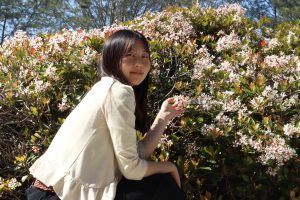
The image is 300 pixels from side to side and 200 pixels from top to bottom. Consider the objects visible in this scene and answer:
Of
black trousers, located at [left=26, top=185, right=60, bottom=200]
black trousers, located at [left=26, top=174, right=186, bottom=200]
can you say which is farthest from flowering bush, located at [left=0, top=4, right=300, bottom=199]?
black trousers, located at [left=26, top=185, right=60, bottom=200]

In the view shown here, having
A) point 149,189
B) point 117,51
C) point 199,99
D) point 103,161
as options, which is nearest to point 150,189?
point 149,189

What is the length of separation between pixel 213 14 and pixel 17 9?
62.2 feet

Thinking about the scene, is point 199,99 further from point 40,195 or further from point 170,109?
point 40,195

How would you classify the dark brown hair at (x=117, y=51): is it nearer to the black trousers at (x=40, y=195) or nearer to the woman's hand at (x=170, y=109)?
the woman's hand at (x=170, y=109)

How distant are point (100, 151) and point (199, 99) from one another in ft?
3.11

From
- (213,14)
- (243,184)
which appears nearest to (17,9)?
(213,14)

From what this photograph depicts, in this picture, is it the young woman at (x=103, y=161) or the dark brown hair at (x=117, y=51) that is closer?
the young woman at (x=103, y=161)

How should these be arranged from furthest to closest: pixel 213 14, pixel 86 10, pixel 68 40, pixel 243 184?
pixel 86 10 → pixel 213 14 → pixel 68 40 → pixel 243 184

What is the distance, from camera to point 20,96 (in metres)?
3.00

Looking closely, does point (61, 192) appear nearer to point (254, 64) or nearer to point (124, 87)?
point (124, 87)

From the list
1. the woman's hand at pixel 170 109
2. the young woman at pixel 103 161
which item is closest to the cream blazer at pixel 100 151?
the young woman at pixel 103 161

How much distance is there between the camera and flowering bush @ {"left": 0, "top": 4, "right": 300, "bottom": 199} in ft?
8.49

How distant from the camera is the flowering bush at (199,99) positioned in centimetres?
259

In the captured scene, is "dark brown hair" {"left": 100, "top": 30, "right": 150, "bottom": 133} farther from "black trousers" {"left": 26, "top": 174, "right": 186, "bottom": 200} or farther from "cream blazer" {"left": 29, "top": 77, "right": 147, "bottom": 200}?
"black trousers" {"left": 26, "top": 174, "right": 186, "bottom": 200}
